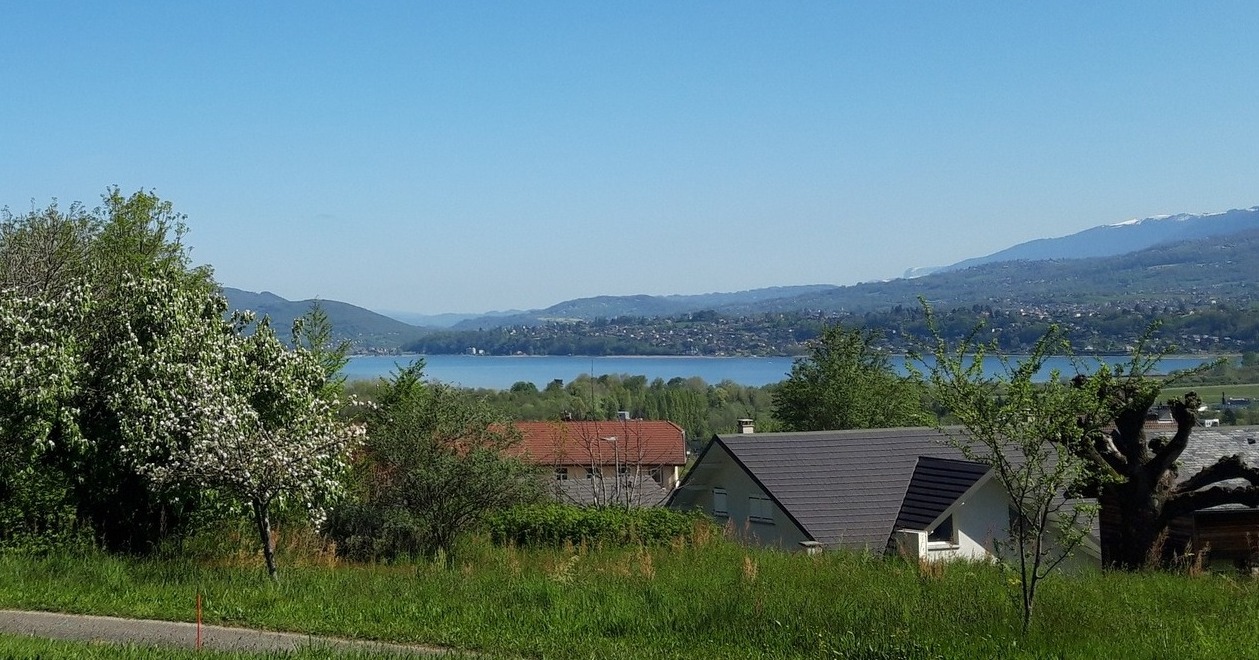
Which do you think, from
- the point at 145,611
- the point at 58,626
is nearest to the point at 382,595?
the point at 145,611

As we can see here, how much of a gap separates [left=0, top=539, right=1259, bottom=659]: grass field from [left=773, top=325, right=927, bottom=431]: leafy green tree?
42.3 m

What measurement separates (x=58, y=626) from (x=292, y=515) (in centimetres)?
641

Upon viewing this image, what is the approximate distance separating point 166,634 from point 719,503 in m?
21.8

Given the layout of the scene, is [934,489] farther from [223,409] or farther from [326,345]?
[223,409]

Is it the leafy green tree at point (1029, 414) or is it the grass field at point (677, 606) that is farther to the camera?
the leafy green tree at point (1029, 414)

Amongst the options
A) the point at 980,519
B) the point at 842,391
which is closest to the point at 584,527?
the point at 980,519

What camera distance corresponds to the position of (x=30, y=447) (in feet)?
51.9

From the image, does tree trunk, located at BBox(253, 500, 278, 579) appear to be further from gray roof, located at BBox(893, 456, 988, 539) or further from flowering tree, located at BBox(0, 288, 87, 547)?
gray roof, located at BBox(893, 456, 988, 539)

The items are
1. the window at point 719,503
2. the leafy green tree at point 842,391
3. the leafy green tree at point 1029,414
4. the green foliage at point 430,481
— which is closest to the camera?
the leafy green tree at point 1029,414

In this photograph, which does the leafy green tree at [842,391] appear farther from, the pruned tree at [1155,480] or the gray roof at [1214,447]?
the pruned tree at [1155,480]

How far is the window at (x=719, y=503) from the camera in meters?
31.6

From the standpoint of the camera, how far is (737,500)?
3089 centimetres

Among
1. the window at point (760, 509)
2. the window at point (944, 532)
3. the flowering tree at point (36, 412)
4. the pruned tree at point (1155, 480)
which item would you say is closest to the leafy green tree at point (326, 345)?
the flowering tree at point (36, 412)

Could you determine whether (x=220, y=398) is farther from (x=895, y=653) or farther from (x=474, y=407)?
(x=895, y=653)
